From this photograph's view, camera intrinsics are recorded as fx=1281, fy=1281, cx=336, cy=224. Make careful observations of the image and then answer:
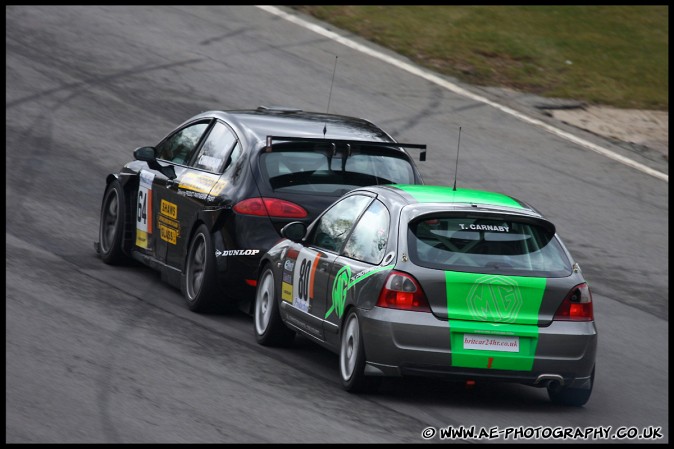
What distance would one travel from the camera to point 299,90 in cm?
1980

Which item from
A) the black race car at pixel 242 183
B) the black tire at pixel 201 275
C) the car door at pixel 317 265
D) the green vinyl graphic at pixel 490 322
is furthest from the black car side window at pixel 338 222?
the black tire at pixel 201 275

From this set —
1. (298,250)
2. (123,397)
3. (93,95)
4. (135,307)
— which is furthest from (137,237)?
(93,95)

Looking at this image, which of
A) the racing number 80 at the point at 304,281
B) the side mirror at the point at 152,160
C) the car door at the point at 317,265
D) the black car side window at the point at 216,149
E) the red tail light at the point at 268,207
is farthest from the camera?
the side mirror at the point at 152,160

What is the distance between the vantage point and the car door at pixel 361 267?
8.50 m

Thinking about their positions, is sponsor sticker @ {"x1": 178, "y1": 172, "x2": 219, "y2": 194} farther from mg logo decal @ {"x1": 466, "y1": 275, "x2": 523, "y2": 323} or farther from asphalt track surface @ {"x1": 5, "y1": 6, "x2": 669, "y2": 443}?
mg logo decal @ {"x1": 466, "y1": 275, "x2": 523, "y2": 323}

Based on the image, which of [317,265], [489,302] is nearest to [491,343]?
[489,302]

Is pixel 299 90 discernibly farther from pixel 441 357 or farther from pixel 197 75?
pixel 441 357

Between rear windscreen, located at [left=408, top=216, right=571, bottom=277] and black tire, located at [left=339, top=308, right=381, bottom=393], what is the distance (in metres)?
0.63

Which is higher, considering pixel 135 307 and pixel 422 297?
pixel 422 297

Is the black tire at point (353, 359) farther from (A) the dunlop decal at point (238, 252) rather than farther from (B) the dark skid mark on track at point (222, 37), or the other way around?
(B) the dark skid mark on track at point (222, 37)

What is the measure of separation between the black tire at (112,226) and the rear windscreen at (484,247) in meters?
4.73

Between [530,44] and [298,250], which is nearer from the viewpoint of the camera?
[298,250]

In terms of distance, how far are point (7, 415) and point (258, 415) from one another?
1.47 metres

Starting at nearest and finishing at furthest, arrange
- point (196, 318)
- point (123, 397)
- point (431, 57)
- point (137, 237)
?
1. point (123, 397)
2. point (196, 318)
3. point (137, 237)
4. point (431, 57)
